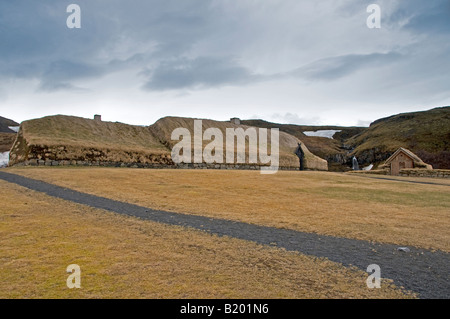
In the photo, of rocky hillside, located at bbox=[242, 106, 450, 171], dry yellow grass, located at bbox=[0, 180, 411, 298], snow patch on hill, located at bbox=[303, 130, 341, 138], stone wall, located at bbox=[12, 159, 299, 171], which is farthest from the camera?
snow patch on hill, located at bbox=[303, 130, 341, 138]

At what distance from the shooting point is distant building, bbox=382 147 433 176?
176ft

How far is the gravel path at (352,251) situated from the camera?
6863 millimetres

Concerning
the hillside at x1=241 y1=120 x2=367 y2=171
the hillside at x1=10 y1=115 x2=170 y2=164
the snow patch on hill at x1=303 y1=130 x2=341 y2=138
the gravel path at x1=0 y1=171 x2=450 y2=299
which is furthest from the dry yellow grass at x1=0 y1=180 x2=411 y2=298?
the snow patch on hill at x1=303 y1=130 x2=341 y2=138

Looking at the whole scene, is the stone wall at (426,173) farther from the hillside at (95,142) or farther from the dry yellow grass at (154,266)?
the dry yellow grass at (154,266)

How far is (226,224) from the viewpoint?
12.2 m

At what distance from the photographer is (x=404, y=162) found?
2142 inches

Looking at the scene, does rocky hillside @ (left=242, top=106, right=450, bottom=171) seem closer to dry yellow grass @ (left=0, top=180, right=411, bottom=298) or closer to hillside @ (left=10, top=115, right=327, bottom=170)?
hillside @ (left=10, top=115, right=327, bottom=170)

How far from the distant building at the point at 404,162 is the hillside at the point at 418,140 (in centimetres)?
3434

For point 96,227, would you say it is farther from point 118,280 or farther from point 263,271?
point 263,271

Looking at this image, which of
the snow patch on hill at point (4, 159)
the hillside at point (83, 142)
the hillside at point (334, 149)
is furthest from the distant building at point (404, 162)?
the snow patch on hill at point (4, 159)

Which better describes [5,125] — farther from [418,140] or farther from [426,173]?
[418,140]

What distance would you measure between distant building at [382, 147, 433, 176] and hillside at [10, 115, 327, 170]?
22269 millimetres
